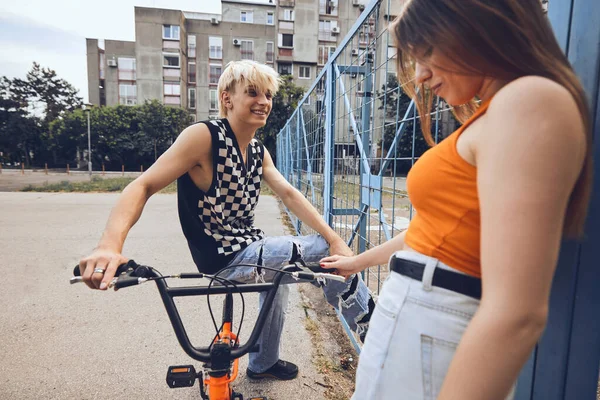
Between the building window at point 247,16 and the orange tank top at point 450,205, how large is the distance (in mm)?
44196

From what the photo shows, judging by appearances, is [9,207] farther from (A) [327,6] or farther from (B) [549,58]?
(A) [327,6]

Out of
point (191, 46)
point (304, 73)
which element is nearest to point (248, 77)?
point (304, 73)

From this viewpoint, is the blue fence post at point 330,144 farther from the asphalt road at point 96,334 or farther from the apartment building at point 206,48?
the apartment building at point 206,48

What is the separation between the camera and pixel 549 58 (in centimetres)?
74

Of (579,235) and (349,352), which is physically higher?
(579,235)

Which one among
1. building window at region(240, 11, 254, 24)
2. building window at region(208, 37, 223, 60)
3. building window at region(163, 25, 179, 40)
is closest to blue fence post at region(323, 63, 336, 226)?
building window at region(208, 37, 223, 60)

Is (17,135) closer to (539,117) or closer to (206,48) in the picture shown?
(206,48)

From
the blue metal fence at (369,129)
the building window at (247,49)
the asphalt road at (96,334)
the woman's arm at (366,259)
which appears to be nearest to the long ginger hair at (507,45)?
the woman's arm at (366,259)

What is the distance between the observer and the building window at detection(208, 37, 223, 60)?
38000 millimetres

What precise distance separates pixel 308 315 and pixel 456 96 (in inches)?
117

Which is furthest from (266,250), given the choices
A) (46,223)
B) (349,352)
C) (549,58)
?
(46,223)

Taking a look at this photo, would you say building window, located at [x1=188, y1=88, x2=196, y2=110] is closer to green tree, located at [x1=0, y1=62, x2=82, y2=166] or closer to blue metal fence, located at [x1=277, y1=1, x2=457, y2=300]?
green tree, located at [x1=0, y1=62, x2=82, y2=166]

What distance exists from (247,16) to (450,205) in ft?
148

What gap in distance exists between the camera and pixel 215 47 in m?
38.2
